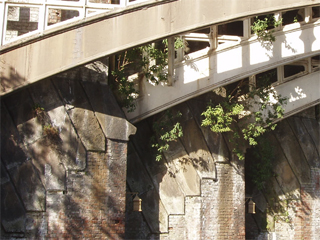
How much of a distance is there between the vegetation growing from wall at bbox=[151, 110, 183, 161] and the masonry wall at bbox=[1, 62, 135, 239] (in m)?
1.45

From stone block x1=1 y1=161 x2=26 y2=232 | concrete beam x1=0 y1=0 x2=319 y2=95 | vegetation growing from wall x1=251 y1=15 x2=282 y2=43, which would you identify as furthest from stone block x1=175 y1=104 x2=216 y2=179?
stone block x1=1 y1=161 x2=26 y2=232

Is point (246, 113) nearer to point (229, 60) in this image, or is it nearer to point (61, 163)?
point (229, 60)

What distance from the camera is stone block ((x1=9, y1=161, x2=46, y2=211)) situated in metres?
9.60

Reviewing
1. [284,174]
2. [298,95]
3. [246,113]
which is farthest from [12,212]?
[284,174]

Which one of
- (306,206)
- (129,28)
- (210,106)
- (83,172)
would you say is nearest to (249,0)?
(129,28)

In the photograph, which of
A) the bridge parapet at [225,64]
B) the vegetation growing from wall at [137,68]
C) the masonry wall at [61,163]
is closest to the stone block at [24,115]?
the masonry wall at [61,163]

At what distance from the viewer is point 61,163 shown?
9.78 m

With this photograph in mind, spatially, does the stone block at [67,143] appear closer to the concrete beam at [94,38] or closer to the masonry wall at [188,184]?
the concrete beam at [94,38]

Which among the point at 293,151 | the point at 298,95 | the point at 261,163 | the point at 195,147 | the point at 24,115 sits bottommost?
the point at 261,163

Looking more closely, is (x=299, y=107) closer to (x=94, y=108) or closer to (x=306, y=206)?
(x=306, y=206)

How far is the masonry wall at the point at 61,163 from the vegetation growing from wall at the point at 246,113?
238cm

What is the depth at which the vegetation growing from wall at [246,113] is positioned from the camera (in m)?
11.8

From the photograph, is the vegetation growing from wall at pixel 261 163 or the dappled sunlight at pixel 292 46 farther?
the vegetation growing from wall at pixel 261 163

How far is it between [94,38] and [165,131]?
9.69ft
